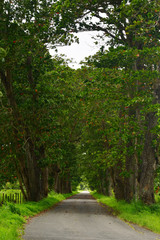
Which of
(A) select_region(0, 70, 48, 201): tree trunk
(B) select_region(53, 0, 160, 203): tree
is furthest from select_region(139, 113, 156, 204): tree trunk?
(A) select_region(0, 70, 48, 201): tree trunk

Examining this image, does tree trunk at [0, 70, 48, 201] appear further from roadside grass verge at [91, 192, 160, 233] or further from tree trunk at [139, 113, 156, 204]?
roadside grass verge at [91, 192, 160, 233]

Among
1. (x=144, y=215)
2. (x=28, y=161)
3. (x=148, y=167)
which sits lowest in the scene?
(x=144, y=215)

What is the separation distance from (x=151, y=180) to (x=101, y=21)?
28.9 ft

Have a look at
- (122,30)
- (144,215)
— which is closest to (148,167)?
(144,215)

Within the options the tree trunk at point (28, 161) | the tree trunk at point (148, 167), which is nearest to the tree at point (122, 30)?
the tree trunk at point (148, 167)

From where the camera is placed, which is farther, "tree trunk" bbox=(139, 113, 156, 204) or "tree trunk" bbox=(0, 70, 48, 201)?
"tree trunk" bbox=(0, 70, 48, 201)

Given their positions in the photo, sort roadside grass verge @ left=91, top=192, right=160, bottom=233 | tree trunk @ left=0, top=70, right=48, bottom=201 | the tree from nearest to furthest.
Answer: roadside grass verge @ left=91, top=192, right=160, bottom=233
the tree
tree trunk @ left=0, top=70, right=48, bottom=201

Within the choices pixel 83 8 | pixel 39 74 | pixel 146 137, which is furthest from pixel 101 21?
pixel 146 137

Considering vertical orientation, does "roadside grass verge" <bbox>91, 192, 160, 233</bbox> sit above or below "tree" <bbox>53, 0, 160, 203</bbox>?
below

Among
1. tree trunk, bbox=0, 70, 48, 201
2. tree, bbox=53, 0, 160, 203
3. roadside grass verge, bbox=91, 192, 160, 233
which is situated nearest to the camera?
roadside grass verge, bbox=91, 192, 160, 233

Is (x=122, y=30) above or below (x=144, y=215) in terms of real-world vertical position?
above

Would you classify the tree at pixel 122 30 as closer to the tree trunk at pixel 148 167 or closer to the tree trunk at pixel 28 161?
the tree trunk at pixel 148 167

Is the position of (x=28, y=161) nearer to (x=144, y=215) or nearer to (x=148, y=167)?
(x=148, y=167)

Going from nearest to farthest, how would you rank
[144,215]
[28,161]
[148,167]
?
[144,215], [148,167], [28,161]
